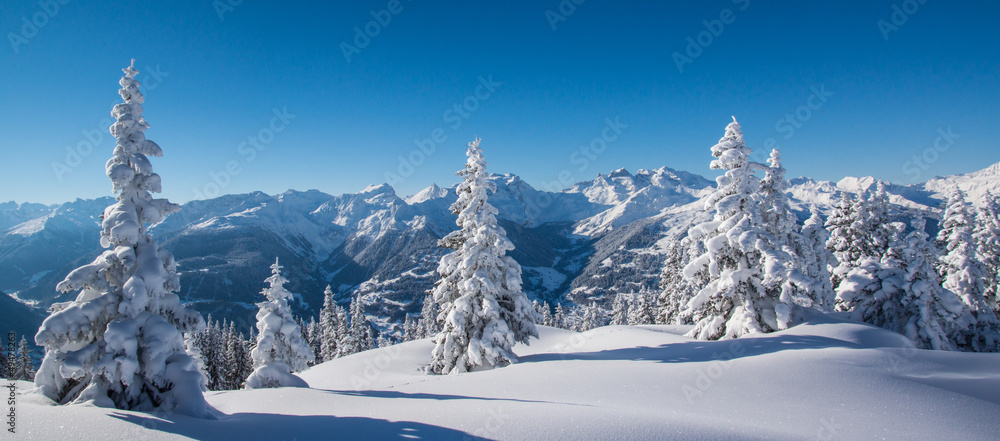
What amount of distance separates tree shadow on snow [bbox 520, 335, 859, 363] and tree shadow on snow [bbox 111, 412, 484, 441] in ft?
32.7

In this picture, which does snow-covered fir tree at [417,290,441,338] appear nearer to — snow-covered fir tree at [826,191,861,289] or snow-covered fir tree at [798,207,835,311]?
snow-covered fir tree at [798,207,835,311]

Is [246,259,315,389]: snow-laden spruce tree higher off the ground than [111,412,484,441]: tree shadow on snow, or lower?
higher

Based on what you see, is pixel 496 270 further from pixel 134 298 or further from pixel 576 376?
pixel 134 298

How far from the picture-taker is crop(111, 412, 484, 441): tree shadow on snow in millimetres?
6332

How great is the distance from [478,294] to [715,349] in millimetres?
9725

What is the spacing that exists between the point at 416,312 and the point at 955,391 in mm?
189576

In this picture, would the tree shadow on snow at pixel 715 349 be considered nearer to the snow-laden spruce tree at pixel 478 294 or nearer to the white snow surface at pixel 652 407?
the white snow surface at pixel 652 407

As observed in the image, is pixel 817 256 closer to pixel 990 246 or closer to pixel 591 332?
pixel 990 246

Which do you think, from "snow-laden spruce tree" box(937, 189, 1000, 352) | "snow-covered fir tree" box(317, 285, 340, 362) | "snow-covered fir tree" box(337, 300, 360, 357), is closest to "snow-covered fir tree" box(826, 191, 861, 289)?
"snow-laden spruce tree" box(937, 189, 1000, 352)

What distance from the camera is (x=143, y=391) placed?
345 inches

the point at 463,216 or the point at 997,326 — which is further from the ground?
the point at 463,216

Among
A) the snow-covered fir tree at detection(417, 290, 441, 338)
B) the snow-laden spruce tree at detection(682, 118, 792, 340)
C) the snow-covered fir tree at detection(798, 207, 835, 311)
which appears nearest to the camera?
the snow-laden spruce tree at detection(682, 118, 792, 340)

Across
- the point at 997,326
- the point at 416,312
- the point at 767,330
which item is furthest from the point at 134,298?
the point at 416,312

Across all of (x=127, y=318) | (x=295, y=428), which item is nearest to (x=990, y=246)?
(x=295, y=428)
